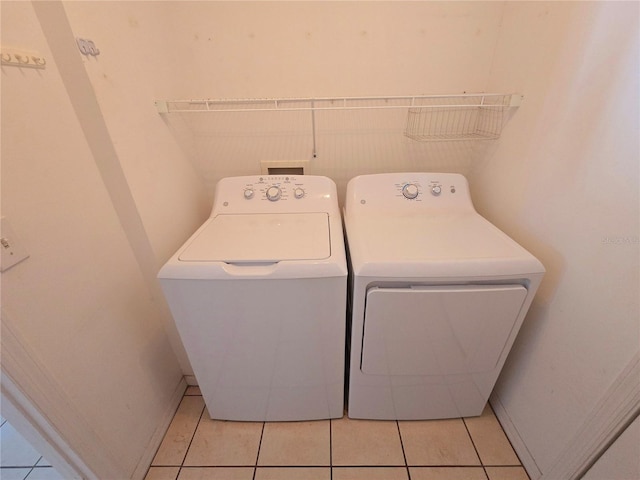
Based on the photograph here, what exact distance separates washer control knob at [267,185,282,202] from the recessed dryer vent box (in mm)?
265

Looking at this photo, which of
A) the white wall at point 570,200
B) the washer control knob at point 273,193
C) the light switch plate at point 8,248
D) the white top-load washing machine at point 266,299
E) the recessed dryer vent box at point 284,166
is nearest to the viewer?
the light switch plate at point 8,248

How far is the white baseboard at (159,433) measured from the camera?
1.14 metres

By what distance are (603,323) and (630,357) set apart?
10cm

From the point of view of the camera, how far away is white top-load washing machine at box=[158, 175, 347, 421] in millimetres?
905

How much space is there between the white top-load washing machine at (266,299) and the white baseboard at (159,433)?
236mm

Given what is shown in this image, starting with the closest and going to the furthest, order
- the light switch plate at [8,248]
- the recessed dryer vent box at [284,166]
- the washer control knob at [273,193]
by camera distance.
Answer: the light switch plate at [8,248] < the washer control knob at [273,193] < the recessed dryer vent box at [284,166]

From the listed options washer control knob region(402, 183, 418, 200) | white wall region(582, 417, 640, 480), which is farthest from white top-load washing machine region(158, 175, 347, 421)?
white wall region(582, 417, 640, 480)

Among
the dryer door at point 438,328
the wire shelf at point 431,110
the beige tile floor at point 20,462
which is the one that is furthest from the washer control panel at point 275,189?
the beige tile floor at point 20,462

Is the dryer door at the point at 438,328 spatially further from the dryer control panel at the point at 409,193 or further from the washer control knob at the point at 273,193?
the washer control knob at the point at 273,193

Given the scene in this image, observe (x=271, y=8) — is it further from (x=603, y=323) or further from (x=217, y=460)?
(x=217, y=460)

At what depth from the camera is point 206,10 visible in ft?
3.97

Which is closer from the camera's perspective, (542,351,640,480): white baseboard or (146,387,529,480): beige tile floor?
(542,351,640,480): white baseboard

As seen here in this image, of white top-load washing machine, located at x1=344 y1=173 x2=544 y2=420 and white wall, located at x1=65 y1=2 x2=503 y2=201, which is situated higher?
white wall, located at x1=65 y1=2 x2=503 y2=201

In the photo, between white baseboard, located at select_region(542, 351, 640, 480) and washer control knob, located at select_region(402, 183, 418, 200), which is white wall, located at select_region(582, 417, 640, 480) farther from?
washer control knob, located at select_region(402, 183, 418, 200)
